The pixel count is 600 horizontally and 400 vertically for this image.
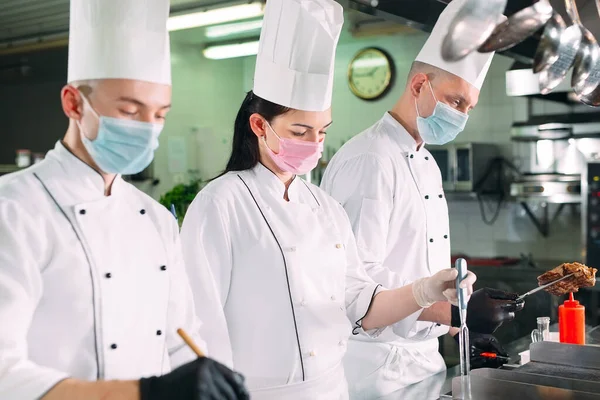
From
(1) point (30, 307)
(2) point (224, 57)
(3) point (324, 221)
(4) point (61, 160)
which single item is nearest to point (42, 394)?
(1) point (30, 307)

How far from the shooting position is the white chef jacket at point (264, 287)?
178 cm

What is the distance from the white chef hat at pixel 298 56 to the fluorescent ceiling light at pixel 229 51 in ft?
13.7

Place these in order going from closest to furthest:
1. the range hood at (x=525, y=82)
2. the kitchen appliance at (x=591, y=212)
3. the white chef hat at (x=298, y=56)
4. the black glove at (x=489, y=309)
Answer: the white chef hat at (x=298, y=56), the black glove at (x=489, y=309), the range hood at (x=525, y=82), the kitchen appliance at (x=591, y=212)

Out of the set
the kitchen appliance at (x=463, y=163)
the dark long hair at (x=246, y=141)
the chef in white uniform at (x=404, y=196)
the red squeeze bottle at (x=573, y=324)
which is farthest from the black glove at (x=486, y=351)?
the kitchen appliance at (x=463, y=163)

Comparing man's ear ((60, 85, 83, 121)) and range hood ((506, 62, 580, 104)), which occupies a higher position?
range hood ((506, 62, 580, 104))

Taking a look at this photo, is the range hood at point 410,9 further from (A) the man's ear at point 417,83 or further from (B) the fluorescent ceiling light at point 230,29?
(B) the fluorescent ceiling light at point 230,29

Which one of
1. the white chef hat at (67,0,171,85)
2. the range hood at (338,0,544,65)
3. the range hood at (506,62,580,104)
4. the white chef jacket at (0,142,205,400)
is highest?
the range hood at (338,0,544,65)

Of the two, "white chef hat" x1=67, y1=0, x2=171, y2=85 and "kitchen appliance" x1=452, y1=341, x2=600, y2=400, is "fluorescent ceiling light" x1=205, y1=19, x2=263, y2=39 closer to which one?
"kitchen appliance" x1=452, y1=341, x2=600, y2=400

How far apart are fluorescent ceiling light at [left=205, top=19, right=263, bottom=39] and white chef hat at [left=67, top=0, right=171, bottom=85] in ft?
14.9

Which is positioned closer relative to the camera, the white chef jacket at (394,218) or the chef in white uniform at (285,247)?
the chef in white uniform at (285,247)

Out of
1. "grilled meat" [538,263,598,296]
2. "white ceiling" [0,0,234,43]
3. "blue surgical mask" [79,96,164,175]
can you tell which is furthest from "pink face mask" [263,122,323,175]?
"white ceiling" [0,0,234,43]

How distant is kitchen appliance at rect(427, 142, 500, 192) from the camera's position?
18.1ft

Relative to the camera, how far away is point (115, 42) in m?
1.38

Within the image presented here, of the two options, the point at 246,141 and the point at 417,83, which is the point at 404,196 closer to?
the point at 417,83
